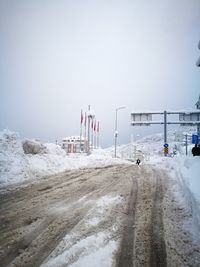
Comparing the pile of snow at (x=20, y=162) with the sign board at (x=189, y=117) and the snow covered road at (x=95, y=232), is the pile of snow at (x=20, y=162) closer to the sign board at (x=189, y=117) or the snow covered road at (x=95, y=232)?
the snow covered road at (x=95, y=232)

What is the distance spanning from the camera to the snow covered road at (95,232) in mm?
2629

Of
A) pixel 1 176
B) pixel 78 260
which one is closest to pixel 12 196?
pixel 1 176

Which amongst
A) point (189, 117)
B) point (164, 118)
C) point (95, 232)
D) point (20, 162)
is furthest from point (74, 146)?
point (95, 232)

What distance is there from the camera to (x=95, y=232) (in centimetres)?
→ 337

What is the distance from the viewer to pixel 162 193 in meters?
6.31

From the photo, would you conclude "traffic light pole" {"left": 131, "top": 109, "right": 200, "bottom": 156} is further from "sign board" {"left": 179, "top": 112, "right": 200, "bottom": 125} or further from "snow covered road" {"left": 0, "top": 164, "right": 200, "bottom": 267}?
"snow covered road" {"left": 0, "top": 164, "right": 200, "bottom": 267}

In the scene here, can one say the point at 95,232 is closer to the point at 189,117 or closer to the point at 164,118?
the point at 164,118

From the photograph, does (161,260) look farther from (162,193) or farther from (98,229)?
(162,193)

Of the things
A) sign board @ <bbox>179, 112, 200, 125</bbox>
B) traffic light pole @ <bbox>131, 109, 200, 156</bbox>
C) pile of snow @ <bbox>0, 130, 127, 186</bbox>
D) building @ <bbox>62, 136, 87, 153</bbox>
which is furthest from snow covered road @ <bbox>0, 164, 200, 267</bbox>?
sign board @ <bbox>179, 112, 200, 125</bbox>

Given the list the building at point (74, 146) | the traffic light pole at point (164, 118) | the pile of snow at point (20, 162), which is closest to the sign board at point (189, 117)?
the traffic light pole at point (164, 118)

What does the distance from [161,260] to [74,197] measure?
3.71m

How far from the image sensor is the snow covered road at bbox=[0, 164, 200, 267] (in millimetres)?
2629

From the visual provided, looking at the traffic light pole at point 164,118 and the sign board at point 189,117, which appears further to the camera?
the traffic light pole at point 164,118

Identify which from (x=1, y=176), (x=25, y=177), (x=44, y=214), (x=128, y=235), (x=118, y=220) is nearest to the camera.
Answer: (x=128, y=235)
